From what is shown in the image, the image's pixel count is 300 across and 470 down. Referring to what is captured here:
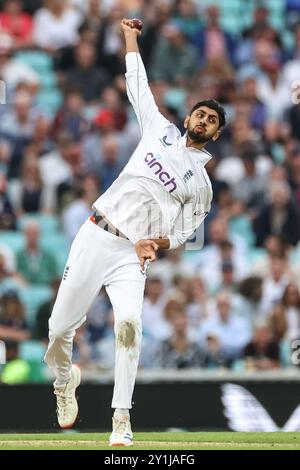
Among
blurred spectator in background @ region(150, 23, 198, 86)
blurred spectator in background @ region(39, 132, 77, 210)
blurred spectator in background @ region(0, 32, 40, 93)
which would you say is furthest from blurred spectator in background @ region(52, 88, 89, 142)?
blurred spectator in background @ region(150, 23, 198, 86)

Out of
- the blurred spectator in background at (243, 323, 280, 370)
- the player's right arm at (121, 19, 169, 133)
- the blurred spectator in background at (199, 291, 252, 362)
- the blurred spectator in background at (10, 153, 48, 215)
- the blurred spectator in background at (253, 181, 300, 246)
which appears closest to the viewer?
the player's right arm at (121, 19, 169, 133)

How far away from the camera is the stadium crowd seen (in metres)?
Result: 14.4

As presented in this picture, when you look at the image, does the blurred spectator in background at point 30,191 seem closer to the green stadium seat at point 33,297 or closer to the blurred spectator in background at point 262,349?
the green stadium seat at point 33,297

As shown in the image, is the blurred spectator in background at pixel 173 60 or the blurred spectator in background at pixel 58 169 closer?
the blurred spectator in background at pixel 58 169

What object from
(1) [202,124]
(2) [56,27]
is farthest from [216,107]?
(2) [56,27]

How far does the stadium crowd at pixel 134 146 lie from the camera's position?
47.1 ft

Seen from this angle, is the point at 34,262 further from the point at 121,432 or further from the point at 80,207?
the point at 121,432

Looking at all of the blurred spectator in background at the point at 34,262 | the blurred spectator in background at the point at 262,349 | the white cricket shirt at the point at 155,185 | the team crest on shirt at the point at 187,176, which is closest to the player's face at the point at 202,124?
the white cricket shirt at the point at 155,185

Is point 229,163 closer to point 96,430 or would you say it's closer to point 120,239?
point 96,430

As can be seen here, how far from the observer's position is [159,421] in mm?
12320

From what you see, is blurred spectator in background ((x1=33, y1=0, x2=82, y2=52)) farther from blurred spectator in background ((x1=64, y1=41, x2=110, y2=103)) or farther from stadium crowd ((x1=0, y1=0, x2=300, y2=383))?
blurred spectator in background ((x1=64, y1=41, x2=110, y2=103))

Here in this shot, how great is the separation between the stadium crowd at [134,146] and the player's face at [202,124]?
14.6 ft

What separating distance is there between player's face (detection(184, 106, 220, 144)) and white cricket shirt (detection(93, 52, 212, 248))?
12 centimetres

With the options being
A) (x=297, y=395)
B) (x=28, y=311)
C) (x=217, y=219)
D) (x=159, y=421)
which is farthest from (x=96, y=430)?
(x=217, y=219)
